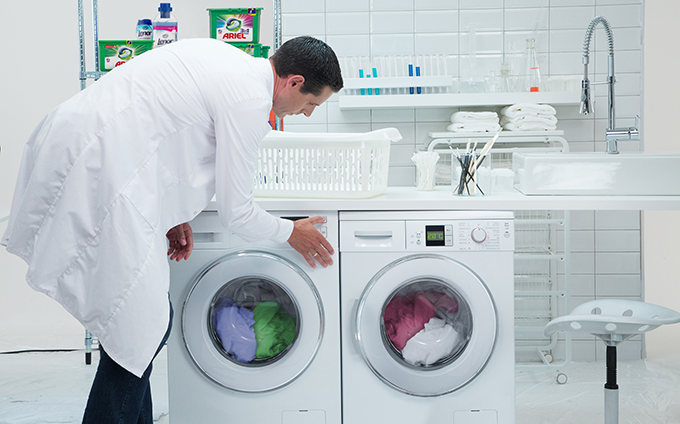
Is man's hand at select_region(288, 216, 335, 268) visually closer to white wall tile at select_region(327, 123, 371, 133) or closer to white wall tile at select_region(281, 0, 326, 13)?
white wall tile at select_region(327, 123, 371, 133)

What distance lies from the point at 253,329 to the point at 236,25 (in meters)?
1.30

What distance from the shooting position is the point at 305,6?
3.09 m

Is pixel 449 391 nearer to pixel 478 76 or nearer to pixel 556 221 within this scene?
pixel 556 221

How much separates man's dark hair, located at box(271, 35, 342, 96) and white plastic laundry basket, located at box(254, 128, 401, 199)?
35 cm

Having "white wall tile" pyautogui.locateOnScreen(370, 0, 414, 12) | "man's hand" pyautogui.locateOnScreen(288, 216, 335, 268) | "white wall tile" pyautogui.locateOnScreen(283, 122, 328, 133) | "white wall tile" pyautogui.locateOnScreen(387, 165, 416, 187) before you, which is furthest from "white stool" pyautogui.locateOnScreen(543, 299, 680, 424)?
"white wall tile" pyautogui.locateOnScreen(370, 0, 414, 12)

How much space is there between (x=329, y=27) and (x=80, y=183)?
6.89 ft

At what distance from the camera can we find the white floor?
234 cm

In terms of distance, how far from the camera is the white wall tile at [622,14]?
9.78ft

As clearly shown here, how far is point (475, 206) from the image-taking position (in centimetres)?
183

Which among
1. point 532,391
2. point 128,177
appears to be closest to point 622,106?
point 532,391

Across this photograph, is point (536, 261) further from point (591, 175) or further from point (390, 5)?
point (390, 5)

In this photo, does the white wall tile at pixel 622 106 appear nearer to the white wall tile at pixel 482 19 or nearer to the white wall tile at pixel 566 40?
the white wall tile at pixel 566 40

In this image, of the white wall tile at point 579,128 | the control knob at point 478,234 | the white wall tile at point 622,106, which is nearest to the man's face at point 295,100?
the control knob at point 478,234

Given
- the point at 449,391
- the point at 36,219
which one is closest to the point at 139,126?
the point at 36,219
